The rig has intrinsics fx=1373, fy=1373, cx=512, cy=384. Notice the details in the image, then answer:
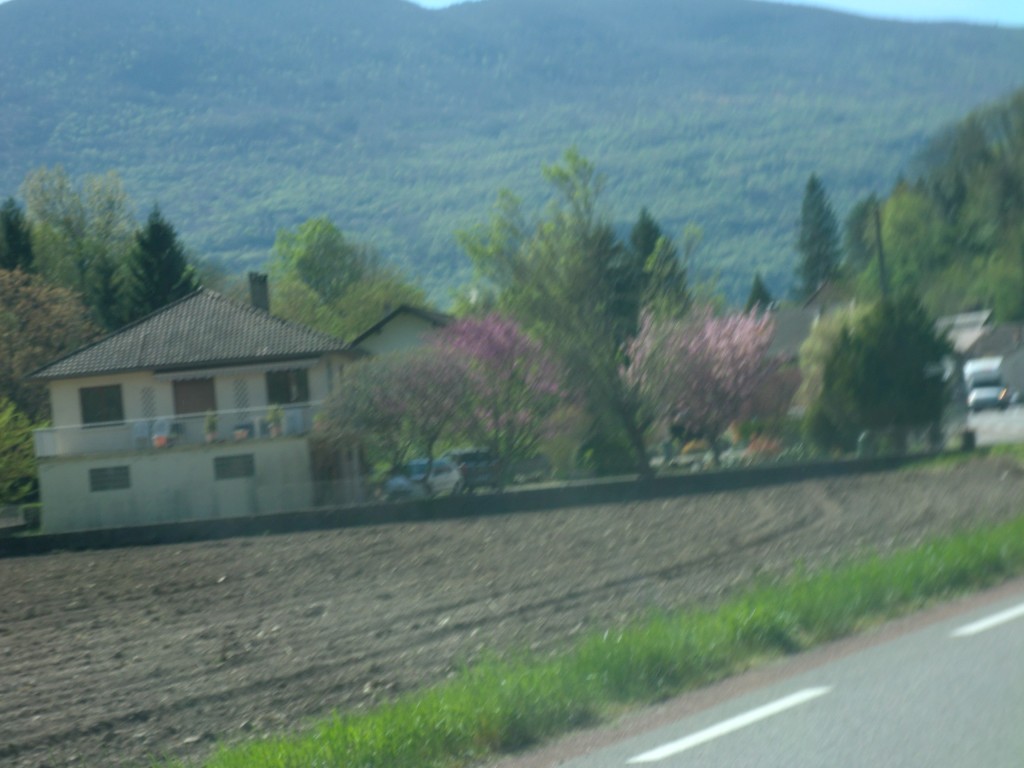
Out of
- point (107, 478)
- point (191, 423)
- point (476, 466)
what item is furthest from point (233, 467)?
point (476, 466)

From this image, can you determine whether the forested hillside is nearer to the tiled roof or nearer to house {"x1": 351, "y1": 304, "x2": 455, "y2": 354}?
house {"x1": 351, "y1": 304, "x2": 455, "y2": 354}

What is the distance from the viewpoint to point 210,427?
4491 centimetres

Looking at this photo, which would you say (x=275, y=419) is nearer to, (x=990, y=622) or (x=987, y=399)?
(x=990, y=622)

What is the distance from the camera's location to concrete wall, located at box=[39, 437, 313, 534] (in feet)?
143

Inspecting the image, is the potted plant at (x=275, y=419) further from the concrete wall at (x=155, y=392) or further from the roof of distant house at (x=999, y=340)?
the roof of distant house at (x=999, y=340)

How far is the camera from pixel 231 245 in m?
179

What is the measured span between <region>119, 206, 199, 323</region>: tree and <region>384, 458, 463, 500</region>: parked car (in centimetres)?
2126

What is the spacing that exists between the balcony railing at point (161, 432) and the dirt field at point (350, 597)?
15.2m

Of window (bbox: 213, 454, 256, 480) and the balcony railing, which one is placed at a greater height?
the balcony railing

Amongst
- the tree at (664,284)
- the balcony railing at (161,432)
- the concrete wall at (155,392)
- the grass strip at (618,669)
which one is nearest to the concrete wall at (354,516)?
the balcony railing at (161,432)

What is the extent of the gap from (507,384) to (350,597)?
1108 inches

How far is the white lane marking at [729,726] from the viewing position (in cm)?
762

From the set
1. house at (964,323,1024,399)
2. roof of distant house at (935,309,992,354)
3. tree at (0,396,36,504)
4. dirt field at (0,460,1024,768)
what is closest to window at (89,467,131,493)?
tree at (0,396,36,504)

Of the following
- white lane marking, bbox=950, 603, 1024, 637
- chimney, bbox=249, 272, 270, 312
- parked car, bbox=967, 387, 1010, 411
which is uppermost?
chimney, bbox=249, 272, 270, 312
